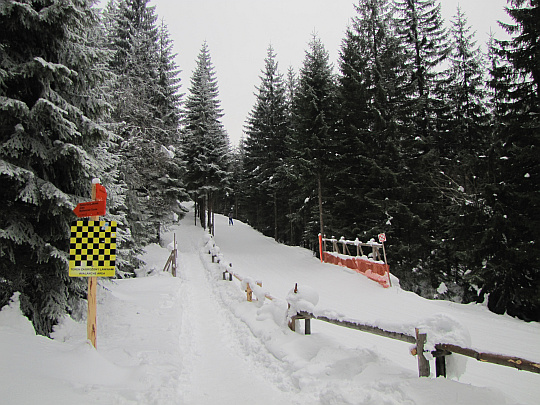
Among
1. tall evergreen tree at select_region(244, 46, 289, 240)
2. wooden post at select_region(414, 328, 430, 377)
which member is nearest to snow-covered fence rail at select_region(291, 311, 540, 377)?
wooden post at select_region(414, 328, 430, 377)

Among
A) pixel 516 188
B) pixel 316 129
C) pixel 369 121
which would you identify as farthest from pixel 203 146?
pixel 516 188

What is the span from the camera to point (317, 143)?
2012cm

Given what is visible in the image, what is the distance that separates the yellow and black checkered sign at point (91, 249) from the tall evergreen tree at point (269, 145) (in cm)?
2228

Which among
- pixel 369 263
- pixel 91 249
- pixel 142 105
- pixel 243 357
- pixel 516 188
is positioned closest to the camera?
pixel 91 249

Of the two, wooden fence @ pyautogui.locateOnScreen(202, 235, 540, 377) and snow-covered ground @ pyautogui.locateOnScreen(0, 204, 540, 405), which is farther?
snow-covered ground @ pyautogui.locateOnScreen(0, 204, 540, 405)

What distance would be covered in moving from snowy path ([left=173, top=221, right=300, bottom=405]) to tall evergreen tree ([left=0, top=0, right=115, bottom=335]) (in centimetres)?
268

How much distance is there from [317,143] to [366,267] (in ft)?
29.9

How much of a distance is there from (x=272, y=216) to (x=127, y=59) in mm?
21107

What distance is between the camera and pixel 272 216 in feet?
113

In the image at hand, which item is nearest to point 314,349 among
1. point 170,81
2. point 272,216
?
point 170,81

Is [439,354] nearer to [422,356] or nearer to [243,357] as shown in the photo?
[422,356]

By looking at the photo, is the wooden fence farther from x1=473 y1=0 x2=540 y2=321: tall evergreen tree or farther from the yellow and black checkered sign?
x1=473 y1=0 x2=540 y2=321: tall evergreen tree

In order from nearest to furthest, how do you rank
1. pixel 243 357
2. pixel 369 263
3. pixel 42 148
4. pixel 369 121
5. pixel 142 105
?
pixel 42 148 < pixel 243 357 < pixel 369 263 < pixel 142 105 < pixel 369 121

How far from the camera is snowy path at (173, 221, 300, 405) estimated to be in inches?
170
